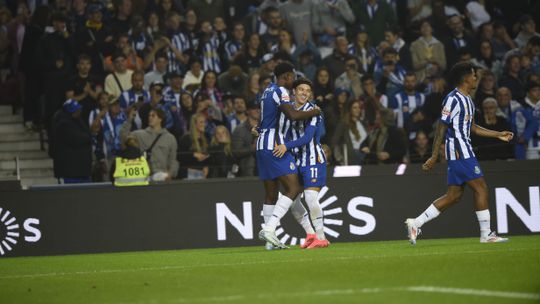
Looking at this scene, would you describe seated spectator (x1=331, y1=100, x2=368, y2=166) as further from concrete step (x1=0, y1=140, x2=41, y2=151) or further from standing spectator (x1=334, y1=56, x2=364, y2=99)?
concrete step (x1=0, y1=140, x2=41, y2=151)

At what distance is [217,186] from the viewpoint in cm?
1764

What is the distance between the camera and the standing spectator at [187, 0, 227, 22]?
22.8 m

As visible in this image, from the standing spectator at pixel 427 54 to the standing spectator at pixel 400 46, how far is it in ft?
0.39

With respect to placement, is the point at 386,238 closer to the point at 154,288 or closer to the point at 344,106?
the point at 344,106

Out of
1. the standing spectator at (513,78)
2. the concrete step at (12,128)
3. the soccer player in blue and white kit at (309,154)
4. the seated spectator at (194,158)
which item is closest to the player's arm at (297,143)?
the soccer player in blue and white kit at (309,154)

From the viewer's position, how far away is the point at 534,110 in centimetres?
1992

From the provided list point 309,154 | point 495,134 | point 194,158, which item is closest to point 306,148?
point 309,154

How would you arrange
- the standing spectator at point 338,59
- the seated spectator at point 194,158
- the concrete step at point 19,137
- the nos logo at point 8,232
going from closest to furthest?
the nos logo at point 8,232, the seated spectator at point 194,158, the standing spectator at point 338,59, the concrete step at point 19,137

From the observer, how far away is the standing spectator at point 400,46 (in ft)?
73.1

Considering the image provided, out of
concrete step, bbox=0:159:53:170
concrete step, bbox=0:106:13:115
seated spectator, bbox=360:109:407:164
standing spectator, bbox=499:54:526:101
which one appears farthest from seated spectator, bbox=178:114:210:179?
standing spectator, bbox=499:54:526:101

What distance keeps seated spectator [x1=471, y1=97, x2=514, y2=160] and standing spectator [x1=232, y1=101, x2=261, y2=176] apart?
146 inches

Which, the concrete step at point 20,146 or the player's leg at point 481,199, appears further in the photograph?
the concrete step at point 20,146

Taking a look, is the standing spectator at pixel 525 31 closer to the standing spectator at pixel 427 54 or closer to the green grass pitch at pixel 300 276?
the standing spectator at pixel 427 54

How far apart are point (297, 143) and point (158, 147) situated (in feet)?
15.8
